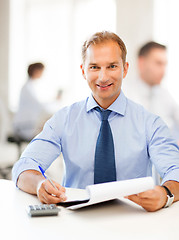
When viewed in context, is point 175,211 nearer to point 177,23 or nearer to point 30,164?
point 30,164

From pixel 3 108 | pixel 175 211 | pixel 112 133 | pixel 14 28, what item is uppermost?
pixel 14 28

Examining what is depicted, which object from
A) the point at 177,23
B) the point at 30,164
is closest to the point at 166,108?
the point at 177,23

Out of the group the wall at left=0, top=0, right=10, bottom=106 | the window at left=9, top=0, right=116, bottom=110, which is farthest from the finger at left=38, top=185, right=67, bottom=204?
the wall at left=0, top=0, right=10, bottom=106

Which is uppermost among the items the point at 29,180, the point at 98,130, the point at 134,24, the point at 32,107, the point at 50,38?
the point at 134,24

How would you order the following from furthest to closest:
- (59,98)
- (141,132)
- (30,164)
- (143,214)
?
(59,98), (141,132), (30,164), (143,214)

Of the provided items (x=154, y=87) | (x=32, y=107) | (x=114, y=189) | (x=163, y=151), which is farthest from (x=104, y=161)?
(x=32, y=107)

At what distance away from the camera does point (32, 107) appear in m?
4.19

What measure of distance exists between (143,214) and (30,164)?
52cm

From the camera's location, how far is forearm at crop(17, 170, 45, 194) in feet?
4.41

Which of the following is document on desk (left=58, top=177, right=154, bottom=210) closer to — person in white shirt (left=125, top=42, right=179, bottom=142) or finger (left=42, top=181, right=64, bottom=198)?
finger (left=42, top=181, right=64, bottom=198)

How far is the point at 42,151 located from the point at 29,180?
8.8 inches

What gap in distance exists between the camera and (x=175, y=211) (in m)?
1.19

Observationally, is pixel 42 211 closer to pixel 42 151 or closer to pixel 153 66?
pixel 42 151

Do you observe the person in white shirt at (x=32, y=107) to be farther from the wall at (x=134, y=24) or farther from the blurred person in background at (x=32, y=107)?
the wall at (x=134, y=24)
